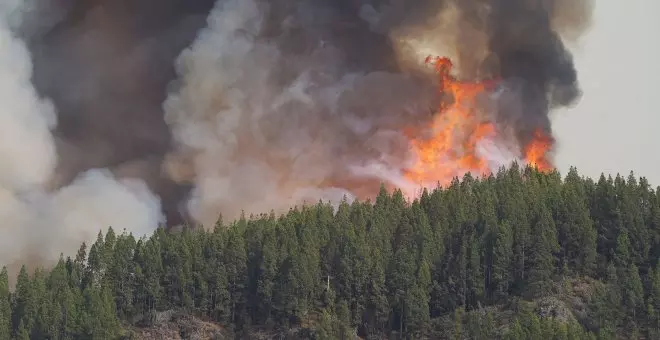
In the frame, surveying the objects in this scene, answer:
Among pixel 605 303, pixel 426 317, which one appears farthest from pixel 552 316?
pixel 426 317

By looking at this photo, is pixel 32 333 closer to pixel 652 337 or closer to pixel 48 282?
pixel 48 282

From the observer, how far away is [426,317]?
18062 cm

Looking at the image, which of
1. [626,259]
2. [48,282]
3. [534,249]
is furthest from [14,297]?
[626,259]

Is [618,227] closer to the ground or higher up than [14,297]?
higher up

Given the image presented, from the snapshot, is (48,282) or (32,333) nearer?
(32,333)

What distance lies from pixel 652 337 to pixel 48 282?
362 feet

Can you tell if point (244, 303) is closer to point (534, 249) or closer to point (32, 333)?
point (32, 333)

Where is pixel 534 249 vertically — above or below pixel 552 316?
above

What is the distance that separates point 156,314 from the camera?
627ft

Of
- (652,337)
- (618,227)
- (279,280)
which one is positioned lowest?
(652,337)

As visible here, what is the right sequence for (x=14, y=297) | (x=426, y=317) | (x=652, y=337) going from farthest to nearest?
(x=14, y=297) < (x=426, y=317) < (x=652, y=337)

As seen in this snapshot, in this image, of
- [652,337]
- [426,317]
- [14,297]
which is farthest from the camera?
[14,297]

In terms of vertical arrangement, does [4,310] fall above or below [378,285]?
below

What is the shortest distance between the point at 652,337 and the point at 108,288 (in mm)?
96553
